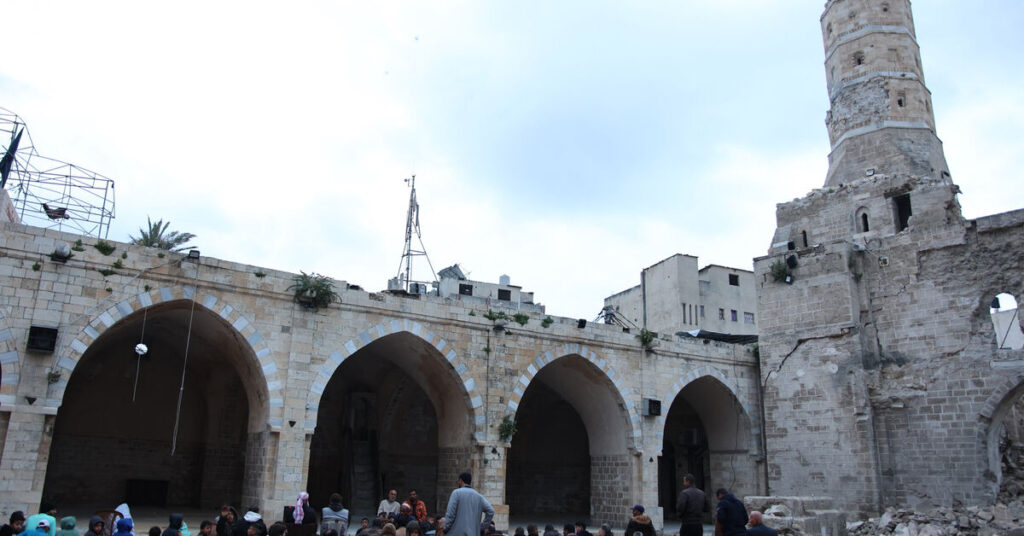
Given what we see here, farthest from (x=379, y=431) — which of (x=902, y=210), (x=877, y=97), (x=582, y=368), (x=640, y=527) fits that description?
(x=877, y=97)

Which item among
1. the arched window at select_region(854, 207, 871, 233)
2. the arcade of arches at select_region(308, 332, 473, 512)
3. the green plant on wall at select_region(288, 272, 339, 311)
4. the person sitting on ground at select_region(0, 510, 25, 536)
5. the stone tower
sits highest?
the stone tower

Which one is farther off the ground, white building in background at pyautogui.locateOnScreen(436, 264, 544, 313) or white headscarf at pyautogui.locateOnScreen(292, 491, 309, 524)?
white building in background at pyautogui.locateOnScreen(436, 264, 544, 313)

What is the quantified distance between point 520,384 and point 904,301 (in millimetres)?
9063

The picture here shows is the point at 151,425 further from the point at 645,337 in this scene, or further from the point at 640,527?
the point at 640,527

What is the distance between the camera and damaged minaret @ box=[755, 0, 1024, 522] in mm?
15453

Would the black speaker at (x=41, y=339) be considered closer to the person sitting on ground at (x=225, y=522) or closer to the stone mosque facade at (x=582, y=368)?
the stone mosque facade at (x=582, y=368)

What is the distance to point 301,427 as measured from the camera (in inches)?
515

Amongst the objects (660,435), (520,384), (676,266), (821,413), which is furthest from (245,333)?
(676,266)

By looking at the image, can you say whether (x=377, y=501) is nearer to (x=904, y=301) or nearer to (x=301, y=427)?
(x=301, y=427)

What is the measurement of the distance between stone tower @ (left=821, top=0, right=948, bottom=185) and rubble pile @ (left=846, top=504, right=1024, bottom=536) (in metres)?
8.48

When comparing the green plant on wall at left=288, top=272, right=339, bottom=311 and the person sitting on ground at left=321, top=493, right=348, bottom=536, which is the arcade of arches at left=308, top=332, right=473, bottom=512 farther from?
the person sitting on ground at left=321, top=493, right=348, bottom=536

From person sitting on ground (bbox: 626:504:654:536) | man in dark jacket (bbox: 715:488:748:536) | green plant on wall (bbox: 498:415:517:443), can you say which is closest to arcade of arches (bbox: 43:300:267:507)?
green plant on wall (bbox: 498:415:517:443)

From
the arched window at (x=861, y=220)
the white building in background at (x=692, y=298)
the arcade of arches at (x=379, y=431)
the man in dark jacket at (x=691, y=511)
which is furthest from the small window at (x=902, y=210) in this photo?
the man in dark jacket at (x=691, y=511)

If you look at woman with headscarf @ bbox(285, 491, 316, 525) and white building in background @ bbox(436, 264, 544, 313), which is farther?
white building in background @ bbox(436, 264, 544, 313)
